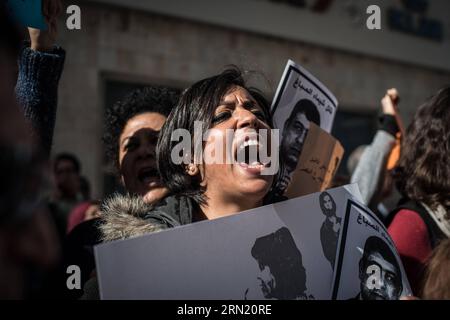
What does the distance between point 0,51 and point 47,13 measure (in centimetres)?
101

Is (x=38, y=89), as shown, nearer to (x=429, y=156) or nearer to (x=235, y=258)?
(x=235, y=258)

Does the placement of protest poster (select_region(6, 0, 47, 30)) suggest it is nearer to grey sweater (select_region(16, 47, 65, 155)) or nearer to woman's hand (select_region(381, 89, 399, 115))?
grey sweater (select_region(16, 47, 65, 155))

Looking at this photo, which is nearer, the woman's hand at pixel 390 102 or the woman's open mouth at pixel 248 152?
the woman's open mouth at pixel 248 152

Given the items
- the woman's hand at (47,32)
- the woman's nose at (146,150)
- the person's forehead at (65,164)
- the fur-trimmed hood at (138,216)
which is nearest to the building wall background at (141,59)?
the person's forehead at (65,164)

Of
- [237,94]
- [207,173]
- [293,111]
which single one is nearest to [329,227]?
[207,173]

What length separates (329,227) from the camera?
1.41m

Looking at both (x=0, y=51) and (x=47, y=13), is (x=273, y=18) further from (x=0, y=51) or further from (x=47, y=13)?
(x=0, y=51)

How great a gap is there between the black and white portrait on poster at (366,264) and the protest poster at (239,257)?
0.02 metres

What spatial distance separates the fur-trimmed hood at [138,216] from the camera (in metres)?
1.41

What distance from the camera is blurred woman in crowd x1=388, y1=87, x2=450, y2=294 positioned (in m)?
1.71

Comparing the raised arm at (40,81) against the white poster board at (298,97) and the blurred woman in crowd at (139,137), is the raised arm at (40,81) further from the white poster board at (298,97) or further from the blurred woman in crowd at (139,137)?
the white poster board at (298,97)

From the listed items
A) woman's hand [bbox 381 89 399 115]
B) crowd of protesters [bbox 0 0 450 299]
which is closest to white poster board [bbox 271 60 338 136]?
crowd of protesters [bbox 0 0 450 299]

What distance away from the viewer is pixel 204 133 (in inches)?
61.6

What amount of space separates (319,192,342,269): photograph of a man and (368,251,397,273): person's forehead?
97mm
